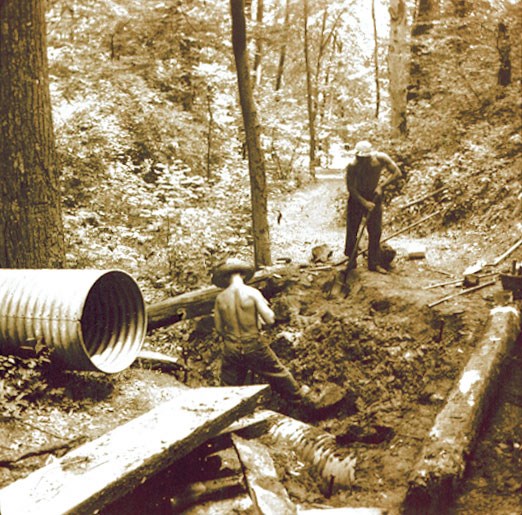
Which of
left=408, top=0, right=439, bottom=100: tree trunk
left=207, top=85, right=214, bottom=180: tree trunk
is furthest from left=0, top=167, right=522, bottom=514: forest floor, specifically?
left=408, top=0, right=439, bottom=100: tree trunk

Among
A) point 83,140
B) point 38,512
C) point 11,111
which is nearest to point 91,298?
point 11,111

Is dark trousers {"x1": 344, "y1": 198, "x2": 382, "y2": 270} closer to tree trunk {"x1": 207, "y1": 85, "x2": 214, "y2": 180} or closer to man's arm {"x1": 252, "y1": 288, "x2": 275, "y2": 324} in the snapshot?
man's arm {"x1": 252, "y1": 288, "x2": 275, "y2": 324}

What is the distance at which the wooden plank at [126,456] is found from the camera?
11.2 ft

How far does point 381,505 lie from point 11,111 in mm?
5891

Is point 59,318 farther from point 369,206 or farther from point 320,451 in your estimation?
point 369,206

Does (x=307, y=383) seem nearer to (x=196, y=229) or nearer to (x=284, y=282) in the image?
(x=284, y=282)

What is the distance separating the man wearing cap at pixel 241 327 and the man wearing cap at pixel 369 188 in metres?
3.02

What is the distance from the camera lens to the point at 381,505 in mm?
4793

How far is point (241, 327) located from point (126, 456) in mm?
2569

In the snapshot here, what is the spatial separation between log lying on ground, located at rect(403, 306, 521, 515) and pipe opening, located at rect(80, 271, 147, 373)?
138 inches

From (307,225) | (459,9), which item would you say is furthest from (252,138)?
(459,9)

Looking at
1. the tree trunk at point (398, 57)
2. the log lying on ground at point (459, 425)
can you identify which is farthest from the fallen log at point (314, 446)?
the tree trunk at point (398, 57)

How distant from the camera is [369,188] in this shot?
8.70 m

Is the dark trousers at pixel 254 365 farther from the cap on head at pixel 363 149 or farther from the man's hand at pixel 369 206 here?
the cap on head at pixel 363 149
